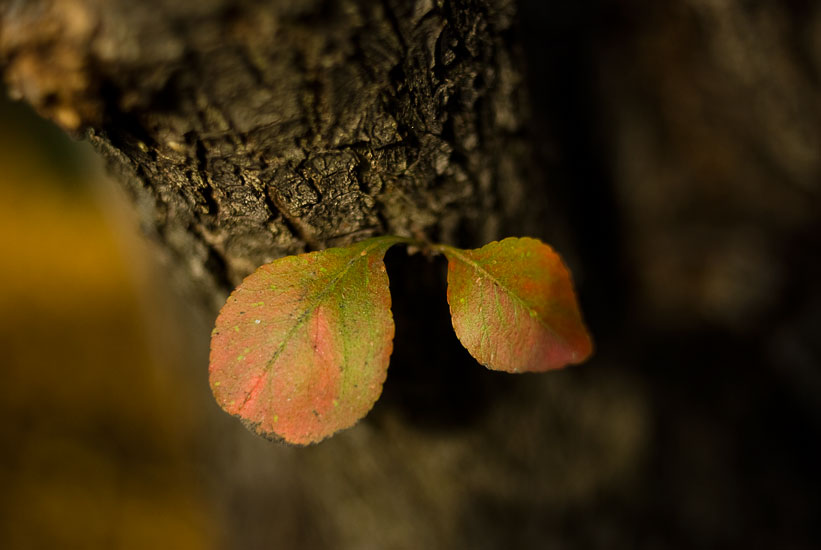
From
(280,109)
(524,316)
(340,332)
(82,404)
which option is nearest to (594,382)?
(524,316)

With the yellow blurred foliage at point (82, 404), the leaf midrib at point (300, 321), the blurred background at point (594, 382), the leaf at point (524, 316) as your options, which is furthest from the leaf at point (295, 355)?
the yellow blurred foliage at point (82, 404)

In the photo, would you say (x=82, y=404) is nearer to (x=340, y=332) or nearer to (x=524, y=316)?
(x=340, y=332)

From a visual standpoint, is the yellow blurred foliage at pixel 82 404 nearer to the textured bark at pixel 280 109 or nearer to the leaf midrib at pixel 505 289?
the textured bark at pixel 280 109

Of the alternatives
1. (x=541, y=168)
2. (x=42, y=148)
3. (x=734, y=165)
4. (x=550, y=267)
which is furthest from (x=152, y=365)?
(x=734, y=165)

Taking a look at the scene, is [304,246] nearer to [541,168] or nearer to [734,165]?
[541,168]

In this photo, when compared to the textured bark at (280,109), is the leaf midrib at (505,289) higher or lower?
lower

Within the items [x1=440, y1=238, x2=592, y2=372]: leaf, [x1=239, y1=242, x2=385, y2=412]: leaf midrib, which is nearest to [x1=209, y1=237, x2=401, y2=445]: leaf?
[x1=239, y1=242, x2=385, y2=412]: leaf midrib
